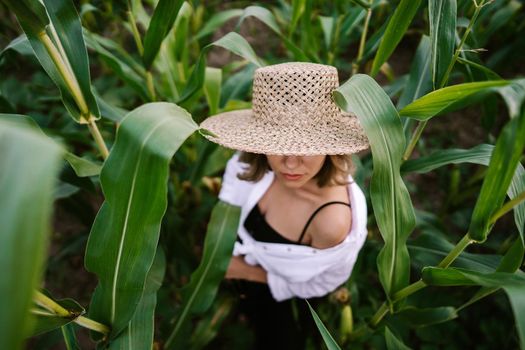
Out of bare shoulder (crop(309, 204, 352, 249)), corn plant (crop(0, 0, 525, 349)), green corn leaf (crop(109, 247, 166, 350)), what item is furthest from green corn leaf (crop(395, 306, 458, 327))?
green corn leaf (crop(109, 247, 166, 350))

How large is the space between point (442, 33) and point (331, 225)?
1.38 feet

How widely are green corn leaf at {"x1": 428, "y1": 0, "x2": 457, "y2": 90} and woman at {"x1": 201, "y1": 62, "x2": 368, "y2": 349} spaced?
0.18 m

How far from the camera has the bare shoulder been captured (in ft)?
2.49

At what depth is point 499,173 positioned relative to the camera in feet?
1.47

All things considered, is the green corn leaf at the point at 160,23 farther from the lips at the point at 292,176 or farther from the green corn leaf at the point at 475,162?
the green corn leaf at the point at 475,162

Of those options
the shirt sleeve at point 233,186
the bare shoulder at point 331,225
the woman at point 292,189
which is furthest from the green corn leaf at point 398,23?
the shirt sleeve at point 233,186

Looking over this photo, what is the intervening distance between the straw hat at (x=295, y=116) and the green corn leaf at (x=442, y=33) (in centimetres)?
18

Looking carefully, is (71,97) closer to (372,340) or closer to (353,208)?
(353,208)

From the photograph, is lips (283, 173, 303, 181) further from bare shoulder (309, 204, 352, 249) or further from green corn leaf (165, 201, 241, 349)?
green corn leaf (165, 201, 241, 349)

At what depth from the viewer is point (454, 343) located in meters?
1.15

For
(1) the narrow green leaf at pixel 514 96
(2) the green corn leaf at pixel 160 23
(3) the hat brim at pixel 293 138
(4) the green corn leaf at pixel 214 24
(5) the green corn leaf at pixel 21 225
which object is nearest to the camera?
(5) the green corn leaf at pixel 21 225

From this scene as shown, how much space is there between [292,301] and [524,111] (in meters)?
0.80

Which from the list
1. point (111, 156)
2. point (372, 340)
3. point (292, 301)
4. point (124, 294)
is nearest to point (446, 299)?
point (372, 340)

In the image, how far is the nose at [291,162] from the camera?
0.68 m
